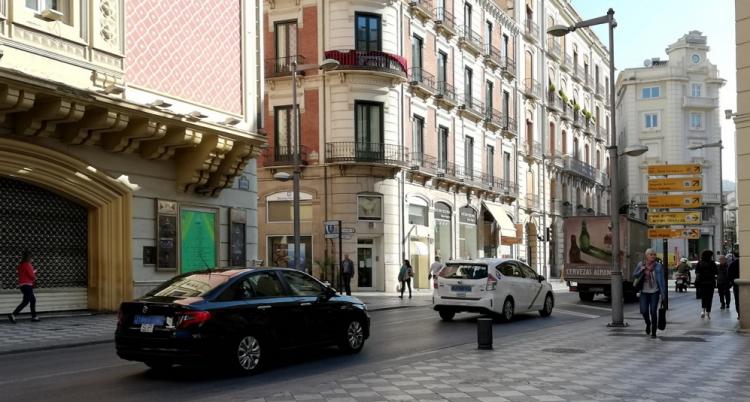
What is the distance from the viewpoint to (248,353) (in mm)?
11016

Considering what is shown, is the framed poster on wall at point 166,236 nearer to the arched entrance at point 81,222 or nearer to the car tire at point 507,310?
the arched entrance at point 81,222

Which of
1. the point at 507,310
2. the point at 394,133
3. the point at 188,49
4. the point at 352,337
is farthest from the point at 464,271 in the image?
the point at 394,133

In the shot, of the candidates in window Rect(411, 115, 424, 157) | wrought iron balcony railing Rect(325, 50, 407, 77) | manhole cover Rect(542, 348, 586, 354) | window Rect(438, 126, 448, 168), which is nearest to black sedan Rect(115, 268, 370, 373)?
manhole cover Rect(542, 348, 586, 354)

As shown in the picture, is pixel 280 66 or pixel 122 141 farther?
pixel 280 66

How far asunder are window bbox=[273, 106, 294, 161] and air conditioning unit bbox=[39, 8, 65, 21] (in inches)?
700

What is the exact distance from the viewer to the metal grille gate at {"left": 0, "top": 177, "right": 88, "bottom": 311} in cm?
1966

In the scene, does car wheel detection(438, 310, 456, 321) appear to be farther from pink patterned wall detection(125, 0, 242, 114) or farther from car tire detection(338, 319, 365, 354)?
pink patterned wall detection(125, 0, 242, 114)

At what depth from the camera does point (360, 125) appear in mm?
36406

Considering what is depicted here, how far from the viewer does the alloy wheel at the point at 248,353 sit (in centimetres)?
1088

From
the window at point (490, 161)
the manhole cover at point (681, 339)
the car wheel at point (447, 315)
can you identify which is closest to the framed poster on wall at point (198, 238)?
the car wheel at point (447, 315)

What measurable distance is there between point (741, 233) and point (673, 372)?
272 inches

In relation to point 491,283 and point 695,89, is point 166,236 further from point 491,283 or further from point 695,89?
point 695,89

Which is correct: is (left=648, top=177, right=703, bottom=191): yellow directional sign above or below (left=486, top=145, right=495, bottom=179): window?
below

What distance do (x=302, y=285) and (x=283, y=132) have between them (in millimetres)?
24943
